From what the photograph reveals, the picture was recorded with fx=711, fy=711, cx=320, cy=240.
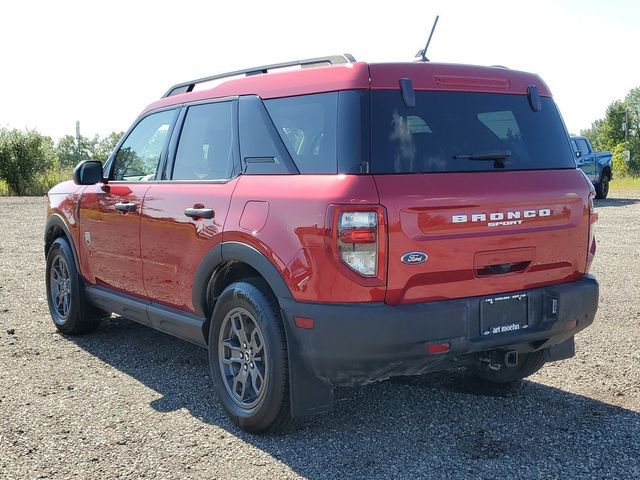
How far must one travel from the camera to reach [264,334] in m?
3.75

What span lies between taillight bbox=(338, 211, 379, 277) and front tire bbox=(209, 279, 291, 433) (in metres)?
0.61

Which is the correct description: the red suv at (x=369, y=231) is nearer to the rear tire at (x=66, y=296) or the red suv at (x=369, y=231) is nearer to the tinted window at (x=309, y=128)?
the tinted window at (x=309, y=128)

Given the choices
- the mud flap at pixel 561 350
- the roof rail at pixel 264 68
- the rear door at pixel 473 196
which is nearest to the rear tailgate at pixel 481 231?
the rear door at pixel 473 196

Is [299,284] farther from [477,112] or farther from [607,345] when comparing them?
[607,345]

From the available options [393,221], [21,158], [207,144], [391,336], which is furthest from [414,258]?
[21,158]

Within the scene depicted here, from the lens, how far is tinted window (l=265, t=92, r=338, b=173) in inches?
140

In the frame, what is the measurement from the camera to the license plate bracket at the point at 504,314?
11.8 feet

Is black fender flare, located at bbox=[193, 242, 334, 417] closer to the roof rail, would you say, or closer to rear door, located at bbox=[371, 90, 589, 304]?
rear door, located at bbox=[371, 90, 589, 304]

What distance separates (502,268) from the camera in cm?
369

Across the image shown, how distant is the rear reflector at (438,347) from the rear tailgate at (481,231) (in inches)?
8.9

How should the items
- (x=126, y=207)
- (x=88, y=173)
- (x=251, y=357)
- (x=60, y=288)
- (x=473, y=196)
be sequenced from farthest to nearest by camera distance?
(x=60, y=288), (x=88, y=173), (x=126, y=207), (x=251, y=357), (x=473, y=196)

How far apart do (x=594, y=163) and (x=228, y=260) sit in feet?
61.1

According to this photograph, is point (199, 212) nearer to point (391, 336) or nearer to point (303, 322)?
point (303, 322)

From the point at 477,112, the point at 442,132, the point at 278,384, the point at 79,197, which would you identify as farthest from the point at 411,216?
the point at 79,197
